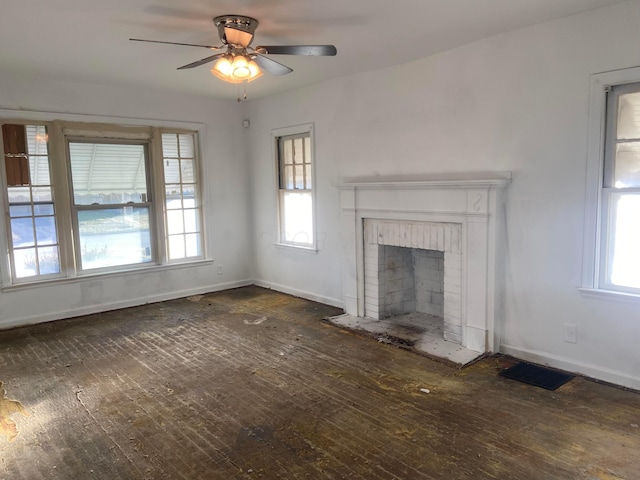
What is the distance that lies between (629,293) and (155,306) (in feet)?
16.6

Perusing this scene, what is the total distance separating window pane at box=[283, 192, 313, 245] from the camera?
5902 millimetres

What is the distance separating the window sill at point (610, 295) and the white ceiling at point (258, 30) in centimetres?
200

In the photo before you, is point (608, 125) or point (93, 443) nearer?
point (93, 443)

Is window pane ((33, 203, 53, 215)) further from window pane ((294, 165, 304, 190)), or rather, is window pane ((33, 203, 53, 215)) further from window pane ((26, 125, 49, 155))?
window pane ((294, 165, 304, 190))

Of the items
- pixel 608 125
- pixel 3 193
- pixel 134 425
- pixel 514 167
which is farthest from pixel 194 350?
pixel 608 125

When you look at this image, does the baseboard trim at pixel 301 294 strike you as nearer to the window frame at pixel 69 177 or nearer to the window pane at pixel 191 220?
the window frame at pixel 69 177

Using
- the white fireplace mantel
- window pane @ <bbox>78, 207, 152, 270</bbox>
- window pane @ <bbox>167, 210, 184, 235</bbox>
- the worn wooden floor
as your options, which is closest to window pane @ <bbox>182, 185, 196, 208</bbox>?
window pane @ <bbox>167, 210, 184, 235</bbox>

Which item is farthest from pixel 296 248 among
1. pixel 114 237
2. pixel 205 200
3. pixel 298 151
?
pixel 114 237

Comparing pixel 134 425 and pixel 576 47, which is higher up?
pixel 576 47

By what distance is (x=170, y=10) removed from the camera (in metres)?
3.11

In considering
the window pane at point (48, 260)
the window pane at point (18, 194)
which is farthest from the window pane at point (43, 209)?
the window pane at point (48, 260)

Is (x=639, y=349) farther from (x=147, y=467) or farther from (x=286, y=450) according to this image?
(x=147, y=467)

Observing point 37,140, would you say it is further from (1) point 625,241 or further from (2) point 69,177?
(1) point 625,241

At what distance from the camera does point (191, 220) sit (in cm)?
629
